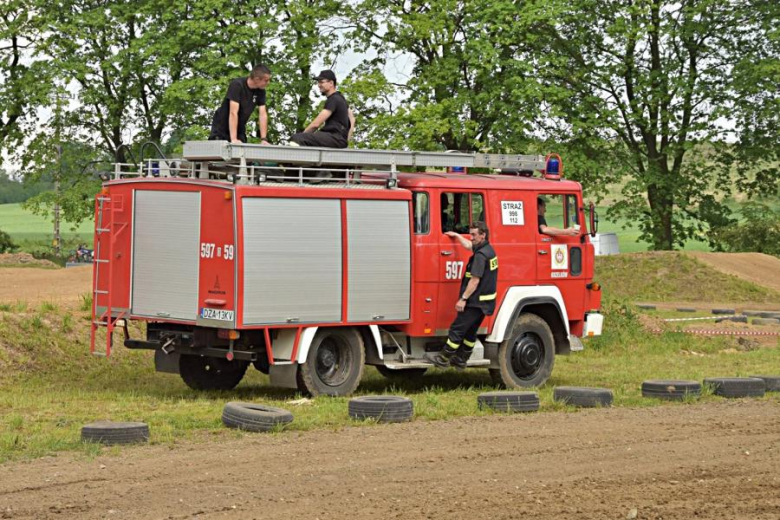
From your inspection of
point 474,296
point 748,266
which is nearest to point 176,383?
point 474,296

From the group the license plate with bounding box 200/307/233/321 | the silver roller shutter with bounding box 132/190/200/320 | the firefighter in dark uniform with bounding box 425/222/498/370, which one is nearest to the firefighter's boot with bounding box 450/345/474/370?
the firefighter in dark uniform with bounding box 425/222/498/370

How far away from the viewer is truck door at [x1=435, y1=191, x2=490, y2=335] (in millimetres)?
15898

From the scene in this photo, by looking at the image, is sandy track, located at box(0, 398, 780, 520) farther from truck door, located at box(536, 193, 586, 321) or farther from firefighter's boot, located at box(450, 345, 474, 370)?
truck door, located at box(536, 193, 586, 321)

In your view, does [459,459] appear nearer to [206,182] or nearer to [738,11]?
[206,182]

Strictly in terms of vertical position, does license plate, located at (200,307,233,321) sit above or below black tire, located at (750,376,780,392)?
above

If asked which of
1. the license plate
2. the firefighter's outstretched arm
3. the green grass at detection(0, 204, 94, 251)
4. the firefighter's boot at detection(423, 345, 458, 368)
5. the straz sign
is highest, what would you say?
the green grass at detection(0, 204, 94, 251)

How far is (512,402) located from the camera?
13859mm

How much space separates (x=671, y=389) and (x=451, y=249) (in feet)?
10.7

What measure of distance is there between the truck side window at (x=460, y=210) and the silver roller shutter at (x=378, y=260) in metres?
0.68

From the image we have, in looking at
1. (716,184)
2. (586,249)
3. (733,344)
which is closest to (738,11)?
(716,184)

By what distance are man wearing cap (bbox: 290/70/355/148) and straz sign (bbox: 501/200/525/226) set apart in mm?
2269

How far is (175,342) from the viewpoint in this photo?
14836mm

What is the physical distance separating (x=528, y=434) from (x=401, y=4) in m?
33.6

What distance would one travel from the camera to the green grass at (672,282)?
37625mm
